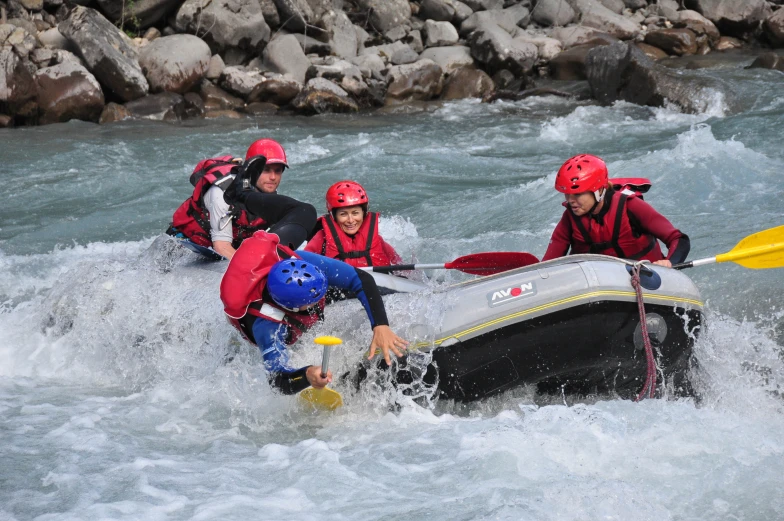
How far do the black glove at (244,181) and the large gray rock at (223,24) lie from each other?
35.2ft

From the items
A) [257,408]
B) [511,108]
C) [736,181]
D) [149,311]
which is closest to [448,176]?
[736,181]

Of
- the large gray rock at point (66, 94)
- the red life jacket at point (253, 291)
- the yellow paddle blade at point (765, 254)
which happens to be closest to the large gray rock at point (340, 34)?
the large gray rock at point (66, 94)

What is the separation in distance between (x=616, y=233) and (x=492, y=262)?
0.77m

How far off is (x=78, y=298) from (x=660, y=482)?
4.11m

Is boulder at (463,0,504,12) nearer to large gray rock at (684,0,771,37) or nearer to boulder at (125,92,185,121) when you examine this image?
large gray rock at (684,0,771,37)

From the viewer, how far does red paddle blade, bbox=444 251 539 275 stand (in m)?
5.36

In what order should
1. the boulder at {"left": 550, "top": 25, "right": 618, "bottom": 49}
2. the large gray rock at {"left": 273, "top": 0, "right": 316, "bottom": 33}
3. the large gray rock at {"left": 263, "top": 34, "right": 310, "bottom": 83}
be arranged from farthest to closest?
1. the boulder at {"left": 550, "top": 25, "right": 618, "bottom": 49}
2. the large gray rock at {"left": 273, "top": 0, "right": 316, "bottom": 33}
3. the large gray rock at {"left": 263, "top": 34, "right": 310, "bottom": 83}

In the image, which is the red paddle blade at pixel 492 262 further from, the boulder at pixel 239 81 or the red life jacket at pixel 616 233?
the boulder at pixel 239 81

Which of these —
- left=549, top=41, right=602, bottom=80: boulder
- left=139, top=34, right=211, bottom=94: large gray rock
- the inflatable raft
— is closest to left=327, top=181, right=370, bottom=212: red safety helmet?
the inflatable raft

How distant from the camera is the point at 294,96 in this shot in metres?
14.9

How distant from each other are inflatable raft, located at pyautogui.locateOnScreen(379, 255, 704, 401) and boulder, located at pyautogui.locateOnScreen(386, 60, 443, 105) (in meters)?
11.5

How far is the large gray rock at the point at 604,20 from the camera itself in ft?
64.4

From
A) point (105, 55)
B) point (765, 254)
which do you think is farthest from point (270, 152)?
point (105, 55)

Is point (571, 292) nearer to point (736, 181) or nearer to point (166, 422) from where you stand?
point (166, 422)
